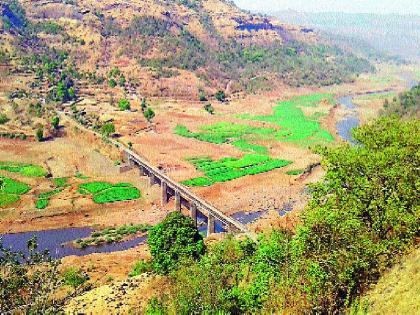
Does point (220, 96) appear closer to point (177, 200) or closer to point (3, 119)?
point (3, 119)

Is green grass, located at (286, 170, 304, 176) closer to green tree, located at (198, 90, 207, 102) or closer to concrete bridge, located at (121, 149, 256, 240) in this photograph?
concrete bridge, located at (121, 149, 256, 240)

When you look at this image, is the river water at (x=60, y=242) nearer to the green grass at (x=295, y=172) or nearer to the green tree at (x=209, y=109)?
the green grass at (x=295, y=172)

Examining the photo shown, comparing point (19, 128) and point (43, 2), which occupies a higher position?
point (43, 2)

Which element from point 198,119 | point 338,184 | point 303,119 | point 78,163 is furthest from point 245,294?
point 303,119

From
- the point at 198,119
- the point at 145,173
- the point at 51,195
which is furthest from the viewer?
the point at 198,119

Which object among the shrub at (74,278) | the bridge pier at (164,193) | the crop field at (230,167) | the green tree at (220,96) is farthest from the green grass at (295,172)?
the green tree at (220,96)

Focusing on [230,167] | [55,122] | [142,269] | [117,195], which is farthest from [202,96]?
[142,269]

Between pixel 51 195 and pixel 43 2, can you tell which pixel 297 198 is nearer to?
pixel 51 195
